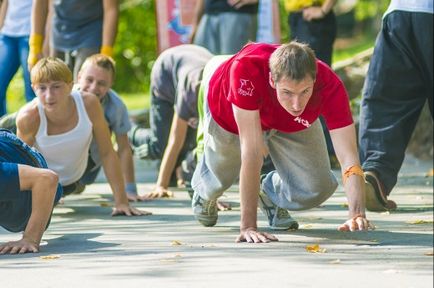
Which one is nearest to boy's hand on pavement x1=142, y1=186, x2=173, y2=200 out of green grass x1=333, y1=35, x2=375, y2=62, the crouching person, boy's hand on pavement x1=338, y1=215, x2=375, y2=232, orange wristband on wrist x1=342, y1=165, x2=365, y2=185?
the crouching person

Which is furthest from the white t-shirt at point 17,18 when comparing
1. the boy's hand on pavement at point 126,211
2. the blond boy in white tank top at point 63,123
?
the boy's hand on pavement at point 126,211

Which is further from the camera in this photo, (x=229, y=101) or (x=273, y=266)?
(x=229, y=101)

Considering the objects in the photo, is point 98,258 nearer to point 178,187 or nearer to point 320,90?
point 320,90

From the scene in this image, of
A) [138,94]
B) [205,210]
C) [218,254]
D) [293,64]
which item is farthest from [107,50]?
[138,94]

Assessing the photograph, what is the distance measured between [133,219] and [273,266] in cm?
243

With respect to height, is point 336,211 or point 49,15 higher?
point 49,15

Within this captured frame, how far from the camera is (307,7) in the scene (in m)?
11.5

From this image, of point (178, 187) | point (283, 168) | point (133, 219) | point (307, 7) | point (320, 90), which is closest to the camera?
point (320, 90)

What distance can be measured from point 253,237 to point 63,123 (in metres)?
2.11

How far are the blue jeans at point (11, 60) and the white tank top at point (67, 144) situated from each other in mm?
1895

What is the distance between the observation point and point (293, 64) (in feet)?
20.9

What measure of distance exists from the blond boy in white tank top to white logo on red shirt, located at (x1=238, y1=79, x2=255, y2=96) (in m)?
1.71

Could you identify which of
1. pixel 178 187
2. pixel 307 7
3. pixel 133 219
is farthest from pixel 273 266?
pixel 307 7

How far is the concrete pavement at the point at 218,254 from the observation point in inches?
218
